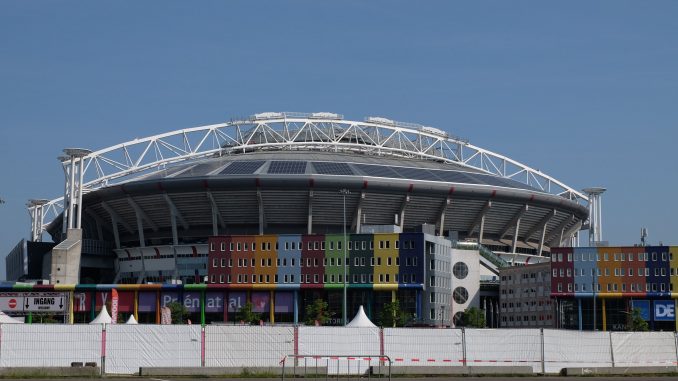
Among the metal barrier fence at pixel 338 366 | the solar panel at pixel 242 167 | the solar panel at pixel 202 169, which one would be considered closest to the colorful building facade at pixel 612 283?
the solar panel at pixel 242 167

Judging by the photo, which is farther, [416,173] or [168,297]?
[416,173]

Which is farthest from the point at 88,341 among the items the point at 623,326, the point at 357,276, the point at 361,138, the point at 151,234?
the point at 361,138

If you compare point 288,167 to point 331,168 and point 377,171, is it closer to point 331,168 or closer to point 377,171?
point 331,168

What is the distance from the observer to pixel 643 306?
5084 inches

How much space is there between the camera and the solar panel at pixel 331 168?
13950 centimetres

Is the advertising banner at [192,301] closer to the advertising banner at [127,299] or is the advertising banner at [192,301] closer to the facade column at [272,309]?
the advertising banner at [127,299]

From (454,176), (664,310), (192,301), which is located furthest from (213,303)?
(664,310)

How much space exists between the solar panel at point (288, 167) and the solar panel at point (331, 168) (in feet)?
6.05

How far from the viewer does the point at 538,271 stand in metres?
135

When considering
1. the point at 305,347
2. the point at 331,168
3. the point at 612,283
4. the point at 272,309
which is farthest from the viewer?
the point at 331,168

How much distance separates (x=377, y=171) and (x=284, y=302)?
23.7 metres

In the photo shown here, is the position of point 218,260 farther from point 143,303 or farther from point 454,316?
point 454,316

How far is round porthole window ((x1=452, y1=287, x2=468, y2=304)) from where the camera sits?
5281 inches

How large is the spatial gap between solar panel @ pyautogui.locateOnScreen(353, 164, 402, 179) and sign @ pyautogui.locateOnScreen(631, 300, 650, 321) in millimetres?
32824
